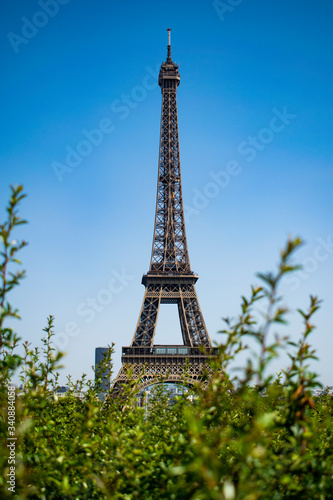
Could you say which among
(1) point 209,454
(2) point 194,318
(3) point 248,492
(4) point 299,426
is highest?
(2) point 194,318

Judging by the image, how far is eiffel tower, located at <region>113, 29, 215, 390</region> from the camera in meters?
56.3

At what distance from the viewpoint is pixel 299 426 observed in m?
6.20

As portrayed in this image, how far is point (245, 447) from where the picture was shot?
4.38m

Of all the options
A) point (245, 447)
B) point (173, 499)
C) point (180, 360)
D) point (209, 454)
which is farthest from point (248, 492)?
point (180, 360)

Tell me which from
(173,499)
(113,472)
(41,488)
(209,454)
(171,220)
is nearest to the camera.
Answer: (209,454)

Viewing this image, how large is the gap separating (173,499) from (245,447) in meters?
2.16

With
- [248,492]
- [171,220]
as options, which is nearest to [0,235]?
[248,492]

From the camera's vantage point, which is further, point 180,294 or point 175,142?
point 175,142

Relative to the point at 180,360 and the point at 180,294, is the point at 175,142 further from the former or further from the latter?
the point at 180,360

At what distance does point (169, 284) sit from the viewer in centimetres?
6153

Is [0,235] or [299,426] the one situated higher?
[0,235]

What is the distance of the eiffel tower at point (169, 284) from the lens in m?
56.3

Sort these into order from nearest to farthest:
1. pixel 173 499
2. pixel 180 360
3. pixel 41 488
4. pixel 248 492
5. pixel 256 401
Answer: pixel 248 492 → pixel 256 401 → pixel 173 499 → pixel 41 488 → pixel 180 360

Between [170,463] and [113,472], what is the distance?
3.19 feet
